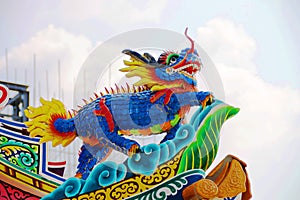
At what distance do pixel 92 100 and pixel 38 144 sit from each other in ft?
1.69

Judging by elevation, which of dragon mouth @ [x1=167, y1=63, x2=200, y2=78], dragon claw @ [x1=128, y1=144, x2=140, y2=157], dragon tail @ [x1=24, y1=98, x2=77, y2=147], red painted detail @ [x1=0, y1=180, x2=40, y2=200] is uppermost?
dragon mouth @ [x1=167, y1=63, x2=200, y2=78]

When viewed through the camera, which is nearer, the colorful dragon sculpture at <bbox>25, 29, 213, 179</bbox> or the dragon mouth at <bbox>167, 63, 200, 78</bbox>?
the colorful dragon sculpture at <bbox>25, 29, 213, 179</bbox>

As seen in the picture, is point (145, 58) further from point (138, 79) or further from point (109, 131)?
point (109, 131)

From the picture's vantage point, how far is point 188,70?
4410 millimetres

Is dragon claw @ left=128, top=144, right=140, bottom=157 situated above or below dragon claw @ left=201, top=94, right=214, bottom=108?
below

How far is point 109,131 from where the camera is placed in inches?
168

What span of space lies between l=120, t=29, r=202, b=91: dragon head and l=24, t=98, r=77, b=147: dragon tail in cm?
60

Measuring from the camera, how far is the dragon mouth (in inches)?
173

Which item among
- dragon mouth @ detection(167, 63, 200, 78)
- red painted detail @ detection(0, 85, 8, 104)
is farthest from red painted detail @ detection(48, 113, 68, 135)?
dragon mouth @ detection(167, 63, 200, 78)

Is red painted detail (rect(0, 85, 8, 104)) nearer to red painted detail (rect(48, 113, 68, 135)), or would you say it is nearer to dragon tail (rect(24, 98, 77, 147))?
dragon tail (rect(24, 98, 77, 147))

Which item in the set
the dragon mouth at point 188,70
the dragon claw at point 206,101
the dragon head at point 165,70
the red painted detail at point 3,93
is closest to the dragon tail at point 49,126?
the red painted detail at point 3,93

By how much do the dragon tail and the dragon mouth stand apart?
845mm

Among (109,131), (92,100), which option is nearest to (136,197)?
(109,131)

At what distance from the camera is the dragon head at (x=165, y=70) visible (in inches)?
171
